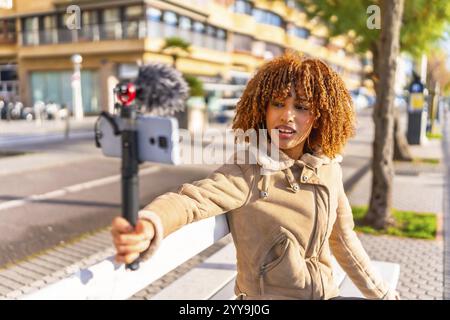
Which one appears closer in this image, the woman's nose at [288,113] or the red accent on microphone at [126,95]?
the red accent on microphone at [126,95]

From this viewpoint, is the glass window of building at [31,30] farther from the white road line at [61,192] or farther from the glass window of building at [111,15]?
the white road line at [61,192]

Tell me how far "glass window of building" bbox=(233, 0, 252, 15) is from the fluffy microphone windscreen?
108 feet

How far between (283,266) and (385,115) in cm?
487

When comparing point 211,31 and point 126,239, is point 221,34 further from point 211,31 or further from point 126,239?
point 126,239

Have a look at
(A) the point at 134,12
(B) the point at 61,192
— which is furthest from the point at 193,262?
(A) the point at 134,12

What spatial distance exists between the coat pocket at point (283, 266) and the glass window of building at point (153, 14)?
27.1 meters

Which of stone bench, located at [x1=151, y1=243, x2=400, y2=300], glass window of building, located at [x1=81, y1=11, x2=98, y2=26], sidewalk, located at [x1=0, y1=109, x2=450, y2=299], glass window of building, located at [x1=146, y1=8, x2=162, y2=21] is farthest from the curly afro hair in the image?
glass window of building, located at [x1=81, y1=11, x2=98, y2=26]

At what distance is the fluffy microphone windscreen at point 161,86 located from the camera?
665cm

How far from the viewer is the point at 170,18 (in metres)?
29.4

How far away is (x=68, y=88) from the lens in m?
31.8

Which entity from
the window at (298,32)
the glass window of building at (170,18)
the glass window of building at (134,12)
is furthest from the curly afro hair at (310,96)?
the window at (298,32)

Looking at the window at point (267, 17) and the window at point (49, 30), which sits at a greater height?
the window at point (267, 17)
